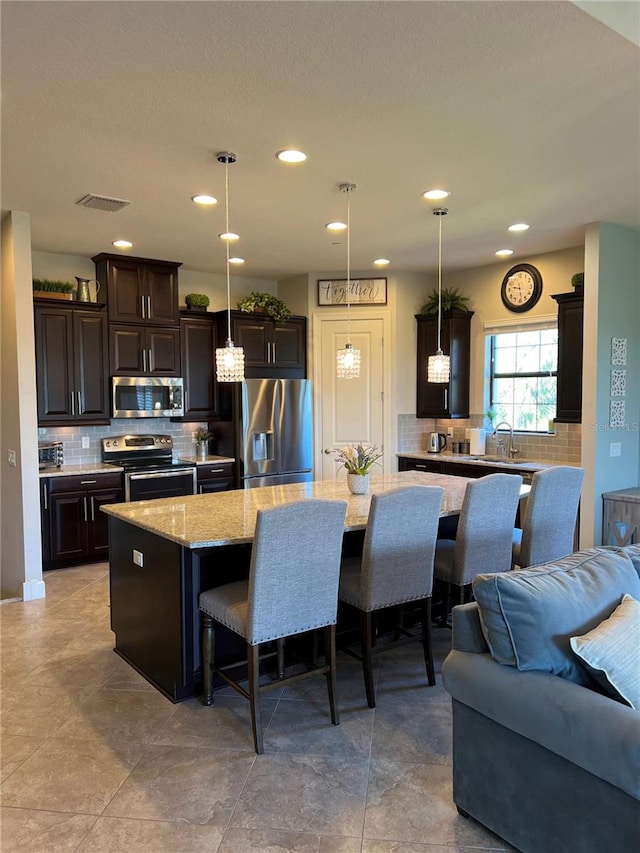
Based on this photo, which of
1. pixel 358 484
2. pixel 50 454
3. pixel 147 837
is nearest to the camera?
pixel 147 837

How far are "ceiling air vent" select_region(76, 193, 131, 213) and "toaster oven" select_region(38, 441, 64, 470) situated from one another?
7.82ft

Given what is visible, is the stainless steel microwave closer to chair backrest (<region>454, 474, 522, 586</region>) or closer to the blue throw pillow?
chair backrest (<region>454, 474, 522, 586</region>)

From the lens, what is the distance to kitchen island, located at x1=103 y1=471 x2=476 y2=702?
2.98m

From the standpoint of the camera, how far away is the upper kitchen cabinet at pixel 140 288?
230 inches

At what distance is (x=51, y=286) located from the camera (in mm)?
5578

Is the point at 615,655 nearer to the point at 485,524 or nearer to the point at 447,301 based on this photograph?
the point at 485,524

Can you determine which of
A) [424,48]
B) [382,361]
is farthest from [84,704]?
[382,361]

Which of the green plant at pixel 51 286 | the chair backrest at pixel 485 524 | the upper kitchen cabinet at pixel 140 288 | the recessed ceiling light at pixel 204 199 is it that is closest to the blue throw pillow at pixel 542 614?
the chair backrest at pixel 485 524

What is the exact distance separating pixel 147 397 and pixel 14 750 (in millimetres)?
3911

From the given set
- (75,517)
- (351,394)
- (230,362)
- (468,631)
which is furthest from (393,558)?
(351,394)

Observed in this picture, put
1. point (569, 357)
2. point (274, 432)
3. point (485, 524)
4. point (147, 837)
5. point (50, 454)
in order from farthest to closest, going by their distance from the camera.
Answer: point (274, 432) < point (50, 454) < point (569, 357) < point (485, 524) < point (147, 837)

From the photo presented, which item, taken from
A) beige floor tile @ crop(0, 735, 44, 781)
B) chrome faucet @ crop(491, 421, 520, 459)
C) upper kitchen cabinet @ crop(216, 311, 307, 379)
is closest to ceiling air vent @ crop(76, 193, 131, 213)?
upper kitchen cabinet @ crop(216, 311, 307, 379)

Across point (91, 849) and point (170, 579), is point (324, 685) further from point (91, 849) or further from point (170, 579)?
point (91, 849)

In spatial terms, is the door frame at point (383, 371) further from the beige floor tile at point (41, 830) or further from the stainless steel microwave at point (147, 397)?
the beige floor tile at point (41, 830)
